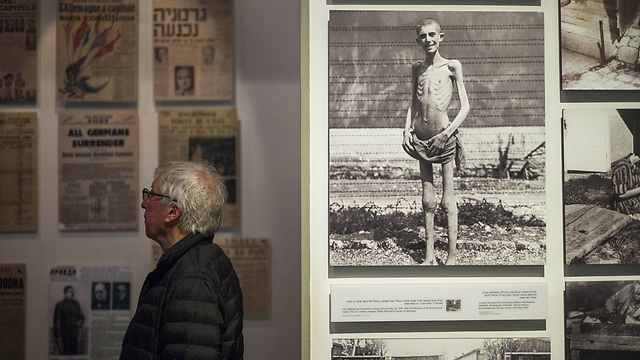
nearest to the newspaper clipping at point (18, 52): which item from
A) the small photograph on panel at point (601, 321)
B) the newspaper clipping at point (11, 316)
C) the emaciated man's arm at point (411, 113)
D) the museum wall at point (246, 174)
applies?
the museum wall at point (246, 174)

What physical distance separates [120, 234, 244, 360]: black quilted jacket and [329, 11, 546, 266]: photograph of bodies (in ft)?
1.08

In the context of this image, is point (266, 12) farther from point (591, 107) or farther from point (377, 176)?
point (591, 107)

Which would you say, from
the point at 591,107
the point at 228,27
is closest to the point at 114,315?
the point at 228,27

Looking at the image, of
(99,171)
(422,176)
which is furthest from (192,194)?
(99,171)

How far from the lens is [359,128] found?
54.8 inches

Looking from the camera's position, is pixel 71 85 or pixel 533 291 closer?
pixel 533 291

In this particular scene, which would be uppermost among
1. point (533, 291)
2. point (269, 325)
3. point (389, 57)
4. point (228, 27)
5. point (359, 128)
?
point (228, 27)

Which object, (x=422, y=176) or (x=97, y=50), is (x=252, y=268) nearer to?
(x=422, y=176)

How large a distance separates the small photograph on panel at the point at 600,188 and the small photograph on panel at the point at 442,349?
278mm

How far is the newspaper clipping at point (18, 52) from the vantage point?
89.0 inches

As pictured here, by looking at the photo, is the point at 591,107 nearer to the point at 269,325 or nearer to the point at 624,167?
the point at 624,167

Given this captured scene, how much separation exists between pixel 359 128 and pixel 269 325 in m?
1.25

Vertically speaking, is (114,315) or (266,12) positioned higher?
(266,12)

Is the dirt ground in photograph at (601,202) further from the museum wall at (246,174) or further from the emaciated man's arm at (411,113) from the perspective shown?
the museum wall at (246,174)
